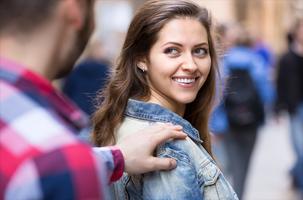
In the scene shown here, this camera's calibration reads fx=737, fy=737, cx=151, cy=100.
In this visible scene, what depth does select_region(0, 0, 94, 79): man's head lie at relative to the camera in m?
1.50

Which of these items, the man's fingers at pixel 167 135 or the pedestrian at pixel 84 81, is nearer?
the man's fingers at pixel 167 135

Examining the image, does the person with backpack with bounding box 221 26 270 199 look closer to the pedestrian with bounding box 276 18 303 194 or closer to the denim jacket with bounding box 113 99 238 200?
the pedestrian with bounding box 276 18 303 194

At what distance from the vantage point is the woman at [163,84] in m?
2.18

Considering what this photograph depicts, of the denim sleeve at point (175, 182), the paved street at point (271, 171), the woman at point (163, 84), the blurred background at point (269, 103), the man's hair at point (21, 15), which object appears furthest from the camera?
the paved street at point (271, 171)

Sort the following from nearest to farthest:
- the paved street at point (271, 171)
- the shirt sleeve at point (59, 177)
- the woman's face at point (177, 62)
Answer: the shirt sleeve at point (59, 177) < the woman's face at point (177, 62) < the paved street at point (271, 171)

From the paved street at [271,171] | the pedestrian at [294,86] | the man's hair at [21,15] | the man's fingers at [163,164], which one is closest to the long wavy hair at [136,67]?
the man's fingers at [163,164]

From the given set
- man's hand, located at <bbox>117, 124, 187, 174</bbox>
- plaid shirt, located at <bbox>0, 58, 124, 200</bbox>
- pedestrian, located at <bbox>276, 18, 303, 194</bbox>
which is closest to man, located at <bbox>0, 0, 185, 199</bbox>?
plaid shirt, located at <bbox>0, 58, 124, 200</bbox>

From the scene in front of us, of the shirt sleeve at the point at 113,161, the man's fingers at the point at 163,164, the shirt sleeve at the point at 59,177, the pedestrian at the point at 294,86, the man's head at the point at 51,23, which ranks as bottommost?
the pedestrian at the point at 294,86

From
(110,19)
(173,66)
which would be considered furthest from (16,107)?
(110,19)

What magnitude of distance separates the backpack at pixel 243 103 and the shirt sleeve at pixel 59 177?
5317 millimetres

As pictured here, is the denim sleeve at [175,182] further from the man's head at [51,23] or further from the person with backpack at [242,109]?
the person with backpack at [242,109]

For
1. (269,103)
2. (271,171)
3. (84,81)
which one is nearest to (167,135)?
(84,81)

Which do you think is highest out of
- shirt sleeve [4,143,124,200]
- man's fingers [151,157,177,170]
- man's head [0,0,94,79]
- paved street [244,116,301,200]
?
man's head [0,0,94,79]

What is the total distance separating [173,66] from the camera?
7.63 ft
